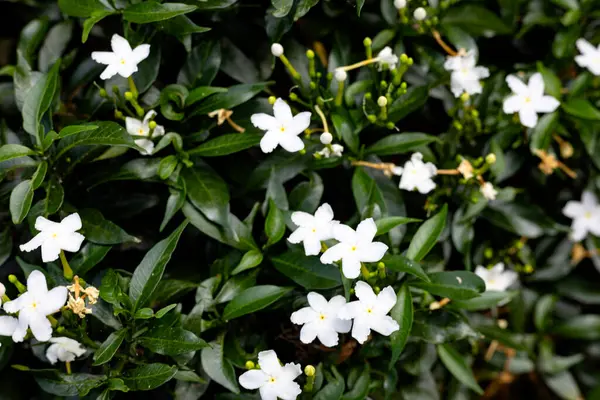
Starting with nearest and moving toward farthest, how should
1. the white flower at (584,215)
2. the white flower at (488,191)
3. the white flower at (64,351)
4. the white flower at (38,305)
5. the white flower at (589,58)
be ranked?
the white flower at (38,305)
the white flower at (64,351)
the white flower at (488,191)
the white flower at (589,58)
the white flower at (584,215)

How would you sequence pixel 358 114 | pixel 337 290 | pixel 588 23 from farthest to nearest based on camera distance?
pixel 588 23
pixel 358 114
pixel 337 290

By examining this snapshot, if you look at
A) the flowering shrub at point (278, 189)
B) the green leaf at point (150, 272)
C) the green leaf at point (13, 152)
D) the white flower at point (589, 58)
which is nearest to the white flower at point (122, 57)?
the flowering shrub at point (278, 189)

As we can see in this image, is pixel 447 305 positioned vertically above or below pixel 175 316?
below

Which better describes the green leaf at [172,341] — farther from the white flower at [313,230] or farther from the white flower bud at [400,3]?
the white flower bud at [400,3]

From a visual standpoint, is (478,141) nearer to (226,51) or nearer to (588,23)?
(588,23)

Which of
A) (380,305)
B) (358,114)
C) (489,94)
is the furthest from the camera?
(489,94)

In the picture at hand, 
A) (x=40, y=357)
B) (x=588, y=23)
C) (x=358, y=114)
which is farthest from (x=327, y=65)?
(x=40, y=357)

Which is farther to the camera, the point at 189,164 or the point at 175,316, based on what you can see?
the point at 189,164
